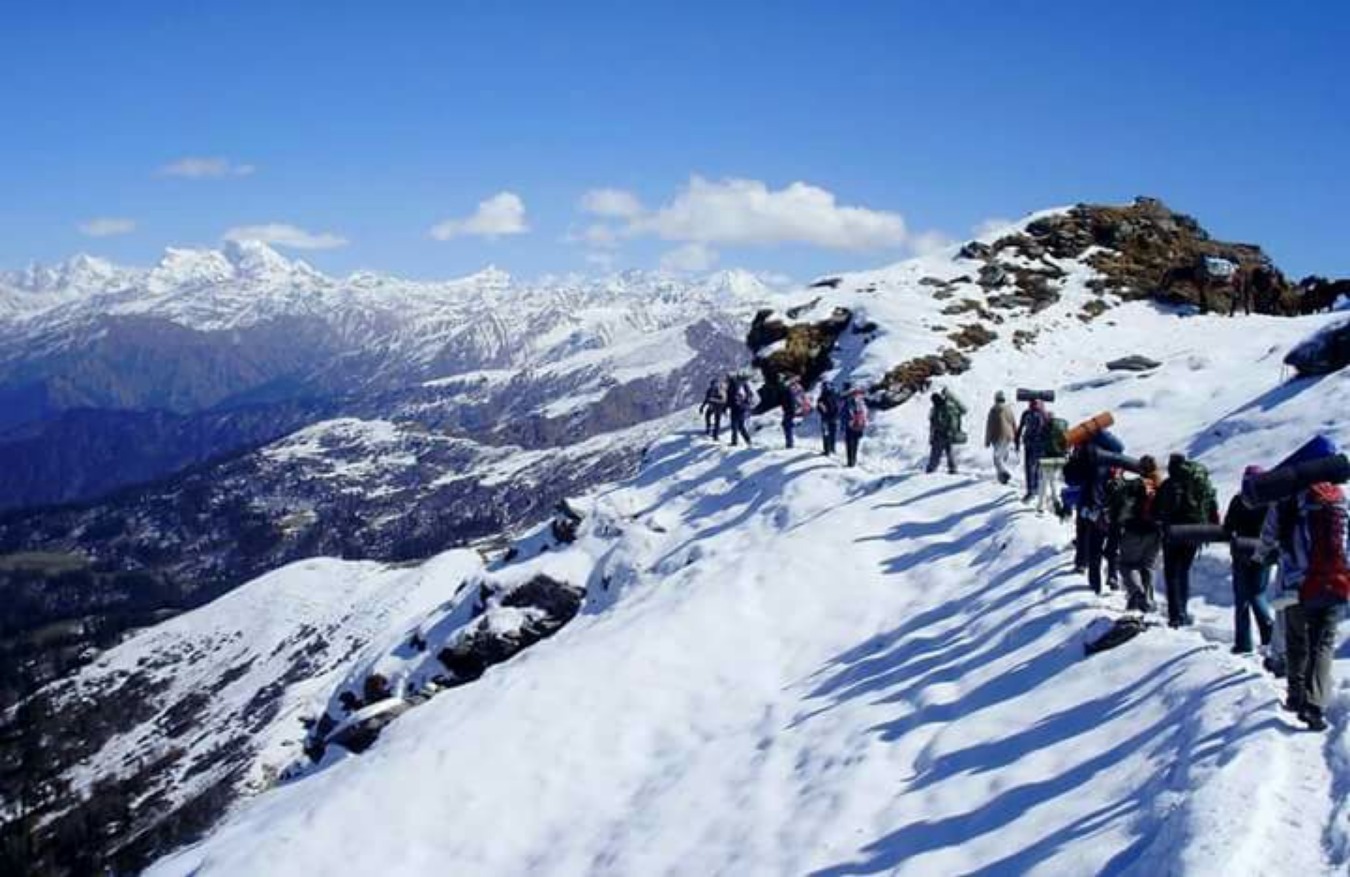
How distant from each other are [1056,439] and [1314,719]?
13564mm

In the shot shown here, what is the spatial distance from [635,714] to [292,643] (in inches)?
7629

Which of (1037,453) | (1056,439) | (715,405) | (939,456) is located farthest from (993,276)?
(1056,439)

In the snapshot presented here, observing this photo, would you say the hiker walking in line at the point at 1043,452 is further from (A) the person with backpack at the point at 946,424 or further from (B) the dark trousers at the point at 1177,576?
(B) the dark trousers at the point at 1177,576

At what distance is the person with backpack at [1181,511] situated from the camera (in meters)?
16.2

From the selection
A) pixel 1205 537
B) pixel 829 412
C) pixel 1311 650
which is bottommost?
pixel 1311 650

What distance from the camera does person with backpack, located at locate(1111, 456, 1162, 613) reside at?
17.0m

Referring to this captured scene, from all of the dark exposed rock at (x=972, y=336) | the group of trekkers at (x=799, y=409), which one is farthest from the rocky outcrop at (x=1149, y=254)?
the group of trekkers at (x=799, y=409)

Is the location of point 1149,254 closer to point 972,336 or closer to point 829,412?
point 972,336

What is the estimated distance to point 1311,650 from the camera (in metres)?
10.9

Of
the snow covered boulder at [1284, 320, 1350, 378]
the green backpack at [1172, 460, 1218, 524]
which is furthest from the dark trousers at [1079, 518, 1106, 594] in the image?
the snow covered boulder at [1284, 320, 1350, 378]

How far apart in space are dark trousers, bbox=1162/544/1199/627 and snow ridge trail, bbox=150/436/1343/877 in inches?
41.5

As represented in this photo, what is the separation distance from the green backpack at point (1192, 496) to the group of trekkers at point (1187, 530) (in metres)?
0.02

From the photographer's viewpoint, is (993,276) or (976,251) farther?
(976,251)

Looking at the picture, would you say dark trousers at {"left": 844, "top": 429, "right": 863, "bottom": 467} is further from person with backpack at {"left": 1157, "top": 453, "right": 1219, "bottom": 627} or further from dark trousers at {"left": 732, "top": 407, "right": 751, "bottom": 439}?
person with backpack at {"left": 1157, "top": 453, "right": 1219, "bottom": 627}
